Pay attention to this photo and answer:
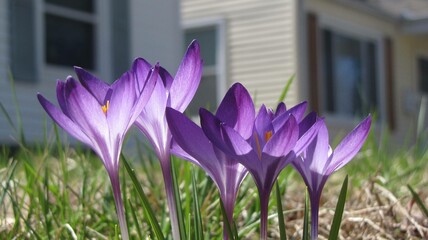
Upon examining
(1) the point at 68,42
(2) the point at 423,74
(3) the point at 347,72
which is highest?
(1) the point at 68,42

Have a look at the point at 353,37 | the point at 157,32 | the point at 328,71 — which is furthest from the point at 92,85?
the point at 353,37

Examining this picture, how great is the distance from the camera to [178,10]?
1094cm

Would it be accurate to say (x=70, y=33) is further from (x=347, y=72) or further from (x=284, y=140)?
(x=284, y=140)

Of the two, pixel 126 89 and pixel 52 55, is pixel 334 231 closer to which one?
pixel 126 89

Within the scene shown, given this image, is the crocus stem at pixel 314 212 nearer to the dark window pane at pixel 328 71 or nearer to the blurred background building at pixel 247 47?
the blurred background building at pixel 247 47

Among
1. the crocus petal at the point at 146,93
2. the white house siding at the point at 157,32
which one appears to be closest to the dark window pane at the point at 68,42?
the white house siding at the point at 157,32

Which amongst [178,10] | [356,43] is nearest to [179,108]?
[178,10]

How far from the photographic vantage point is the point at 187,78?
40.0 inches

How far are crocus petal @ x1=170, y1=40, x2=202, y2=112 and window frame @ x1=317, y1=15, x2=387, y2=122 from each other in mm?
13610

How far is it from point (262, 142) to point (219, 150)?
0.06 metres

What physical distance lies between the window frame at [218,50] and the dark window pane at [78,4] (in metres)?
5.12

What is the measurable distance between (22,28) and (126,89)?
25.4ft

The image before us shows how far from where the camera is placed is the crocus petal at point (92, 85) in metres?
1.03

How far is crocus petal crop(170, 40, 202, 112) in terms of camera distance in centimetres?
100
